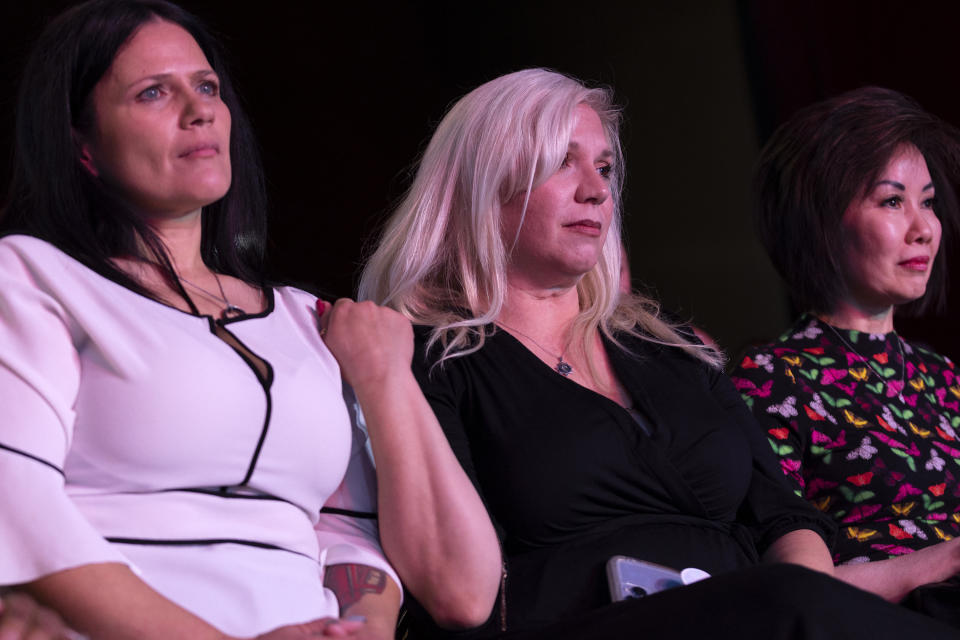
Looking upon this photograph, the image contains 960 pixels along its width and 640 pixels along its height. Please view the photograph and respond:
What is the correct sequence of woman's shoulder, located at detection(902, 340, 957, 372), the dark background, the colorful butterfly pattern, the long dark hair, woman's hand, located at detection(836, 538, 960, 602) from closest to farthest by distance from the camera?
the long dark hair < woman's hand, located at detection(836, 538, 960, 602) < the colorful butterfly pattern < woman's shoulder, located at detection(902, 340, 957, 372) < the dark background

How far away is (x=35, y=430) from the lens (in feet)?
3.51

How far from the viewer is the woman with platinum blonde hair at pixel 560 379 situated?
144 centimetres

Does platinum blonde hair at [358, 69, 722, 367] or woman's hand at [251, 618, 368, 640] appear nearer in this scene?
woman's hand at [251, 618, 368, 640]

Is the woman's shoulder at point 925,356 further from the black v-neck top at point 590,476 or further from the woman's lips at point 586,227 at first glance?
the woman's lips at point 586,227

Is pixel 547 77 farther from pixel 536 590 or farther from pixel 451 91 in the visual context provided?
pixel 451 91

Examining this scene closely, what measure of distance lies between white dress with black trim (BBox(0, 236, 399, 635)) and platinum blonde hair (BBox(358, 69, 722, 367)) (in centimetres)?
43

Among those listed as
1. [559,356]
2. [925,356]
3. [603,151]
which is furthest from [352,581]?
[925,356]

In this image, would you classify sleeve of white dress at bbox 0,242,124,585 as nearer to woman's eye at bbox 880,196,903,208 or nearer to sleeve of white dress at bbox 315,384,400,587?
sleeve of white dress at bbox 315,384,400,587

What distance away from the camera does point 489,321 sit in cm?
163

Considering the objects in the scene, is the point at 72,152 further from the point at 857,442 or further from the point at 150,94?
the point at 857,442

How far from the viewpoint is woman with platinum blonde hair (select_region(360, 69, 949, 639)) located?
144cm

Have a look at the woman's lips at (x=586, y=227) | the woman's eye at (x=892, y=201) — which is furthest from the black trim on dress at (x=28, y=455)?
the woman's eye at (x=892, y=201)

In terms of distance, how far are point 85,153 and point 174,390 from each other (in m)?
0.35

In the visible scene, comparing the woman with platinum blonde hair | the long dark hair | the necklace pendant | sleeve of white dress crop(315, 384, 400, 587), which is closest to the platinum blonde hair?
the woman with platinum blonde hair
